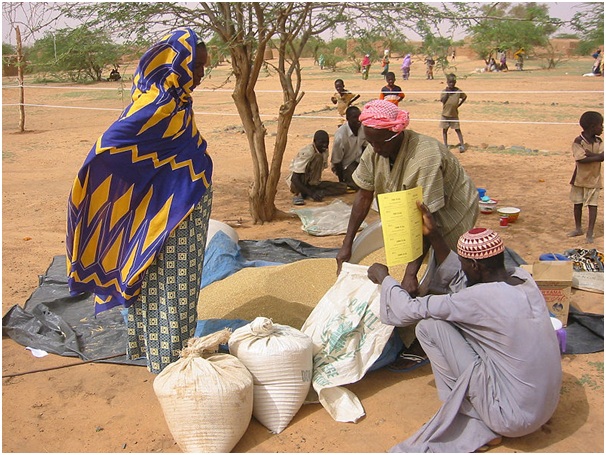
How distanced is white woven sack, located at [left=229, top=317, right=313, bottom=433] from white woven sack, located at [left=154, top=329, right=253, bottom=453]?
113mm

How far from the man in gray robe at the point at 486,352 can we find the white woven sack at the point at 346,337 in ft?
1.16

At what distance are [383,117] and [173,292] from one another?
49.7 inches

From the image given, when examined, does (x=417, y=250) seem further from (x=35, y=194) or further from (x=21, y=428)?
(x=35, y=194)

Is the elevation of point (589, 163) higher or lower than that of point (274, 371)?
higher

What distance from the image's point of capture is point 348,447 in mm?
2648

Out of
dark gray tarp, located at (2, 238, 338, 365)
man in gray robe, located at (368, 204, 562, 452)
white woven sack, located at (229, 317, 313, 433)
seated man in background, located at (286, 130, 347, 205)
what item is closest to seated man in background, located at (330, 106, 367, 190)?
seated man in background, located at (286, 130, 347, 205)

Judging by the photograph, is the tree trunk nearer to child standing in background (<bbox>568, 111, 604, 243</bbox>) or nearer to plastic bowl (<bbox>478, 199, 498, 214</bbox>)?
plastic bowl (<bbox>478, 199, 498, 214</bbox>)

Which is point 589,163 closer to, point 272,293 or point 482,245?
point 272,293

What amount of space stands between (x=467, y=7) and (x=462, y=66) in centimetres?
2688

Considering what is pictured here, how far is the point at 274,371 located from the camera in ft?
9.15

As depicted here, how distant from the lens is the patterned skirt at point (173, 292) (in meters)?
2.93

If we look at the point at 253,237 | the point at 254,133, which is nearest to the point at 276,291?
the point at 253,237

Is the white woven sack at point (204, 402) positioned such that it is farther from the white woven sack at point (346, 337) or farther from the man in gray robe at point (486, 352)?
the man in gray robe at point (486, 352)

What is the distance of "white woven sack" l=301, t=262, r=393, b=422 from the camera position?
291 centimetres
